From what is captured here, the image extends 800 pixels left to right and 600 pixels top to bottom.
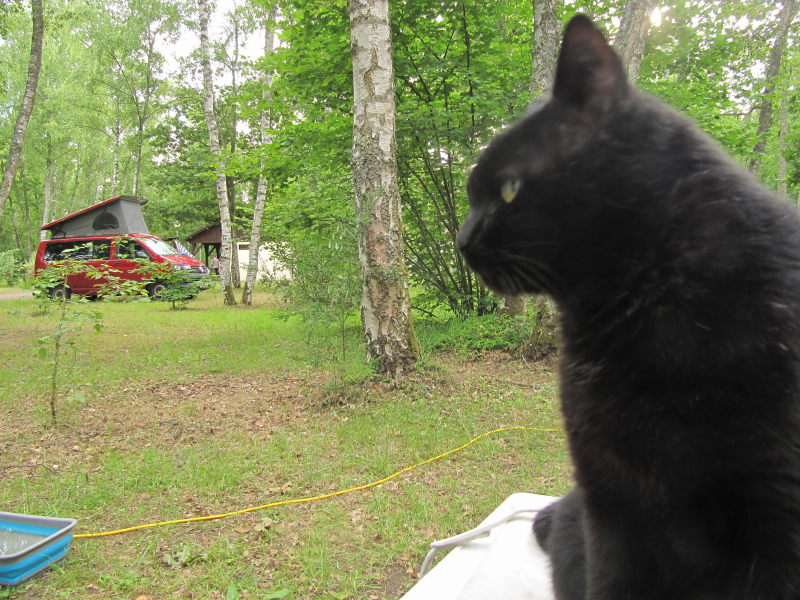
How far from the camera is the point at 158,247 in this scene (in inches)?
607

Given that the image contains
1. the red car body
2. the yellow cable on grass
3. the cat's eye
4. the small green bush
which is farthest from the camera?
the red car body

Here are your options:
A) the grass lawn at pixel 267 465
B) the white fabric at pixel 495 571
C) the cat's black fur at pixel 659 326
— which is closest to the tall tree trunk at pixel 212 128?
the grass lawn at pixel 267 465

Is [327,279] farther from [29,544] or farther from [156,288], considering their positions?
[156,288]

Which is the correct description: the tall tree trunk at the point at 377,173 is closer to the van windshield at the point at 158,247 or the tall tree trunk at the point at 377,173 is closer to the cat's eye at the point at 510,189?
the cat's eye at the point at 510,189

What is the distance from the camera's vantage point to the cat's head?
3.39ft

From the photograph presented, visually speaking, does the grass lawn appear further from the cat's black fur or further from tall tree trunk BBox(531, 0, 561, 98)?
tall tree trunk BBox(531, 0, 561, 98)

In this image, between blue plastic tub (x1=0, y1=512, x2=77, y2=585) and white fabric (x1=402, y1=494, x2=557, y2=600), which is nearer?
white fabric (x1=402, y1=494, x2=557, y2=600)

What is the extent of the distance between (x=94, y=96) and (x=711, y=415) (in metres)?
27.9

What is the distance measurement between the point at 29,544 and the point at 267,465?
1.45m

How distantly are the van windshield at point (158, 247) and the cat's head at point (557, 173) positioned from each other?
15573mm

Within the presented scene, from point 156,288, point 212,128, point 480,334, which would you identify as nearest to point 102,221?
point 156,288

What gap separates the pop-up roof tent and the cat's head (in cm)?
1850

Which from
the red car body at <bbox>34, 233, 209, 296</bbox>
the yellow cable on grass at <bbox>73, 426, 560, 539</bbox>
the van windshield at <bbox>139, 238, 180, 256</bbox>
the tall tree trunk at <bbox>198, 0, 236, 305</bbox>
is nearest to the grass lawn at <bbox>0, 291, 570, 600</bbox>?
the yellow cable on grass at <bbox>73, 426, 560, 539</bbox>

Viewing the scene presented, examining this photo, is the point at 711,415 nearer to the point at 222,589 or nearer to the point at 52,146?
the point at 222,589
